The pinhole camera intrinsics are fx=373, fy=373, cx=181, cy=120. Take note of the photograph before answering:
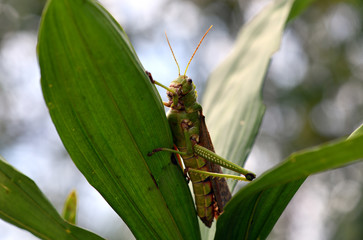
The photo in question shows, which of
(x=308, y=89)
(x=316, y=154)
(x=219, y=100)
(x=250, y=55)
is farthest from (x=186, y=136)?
(x=308, y=89)

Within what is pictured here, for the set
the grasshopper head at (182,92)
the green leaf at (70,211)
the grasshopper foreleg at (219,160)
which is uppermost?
the grasshopper head at (182,92)

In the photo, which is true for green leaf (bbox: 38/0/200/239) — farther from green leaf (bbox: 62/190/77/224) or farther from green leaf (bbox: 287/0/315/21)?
green leaf (bbox: 287/0/315/21)

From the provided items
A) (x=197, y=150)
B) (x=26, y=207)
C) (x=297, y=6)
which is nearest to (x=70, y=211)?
(x=26, y=207)

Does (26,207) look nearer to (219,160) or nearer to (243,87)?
(219,160)

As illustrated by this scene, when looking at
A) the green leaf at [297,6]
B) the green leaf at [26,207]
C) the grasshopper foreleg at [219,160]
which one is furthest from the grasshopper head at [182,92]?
the green leaf at [26,207]

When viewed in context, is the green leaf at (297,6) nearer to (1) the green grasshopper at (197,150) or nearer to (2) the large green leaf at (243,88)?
(2) the large green leaf at (243,88)

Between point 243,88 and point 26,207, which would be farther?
point 243,88

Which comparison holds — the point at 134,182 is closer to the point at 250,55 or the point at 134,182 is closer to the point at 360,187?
the point at 250,55
